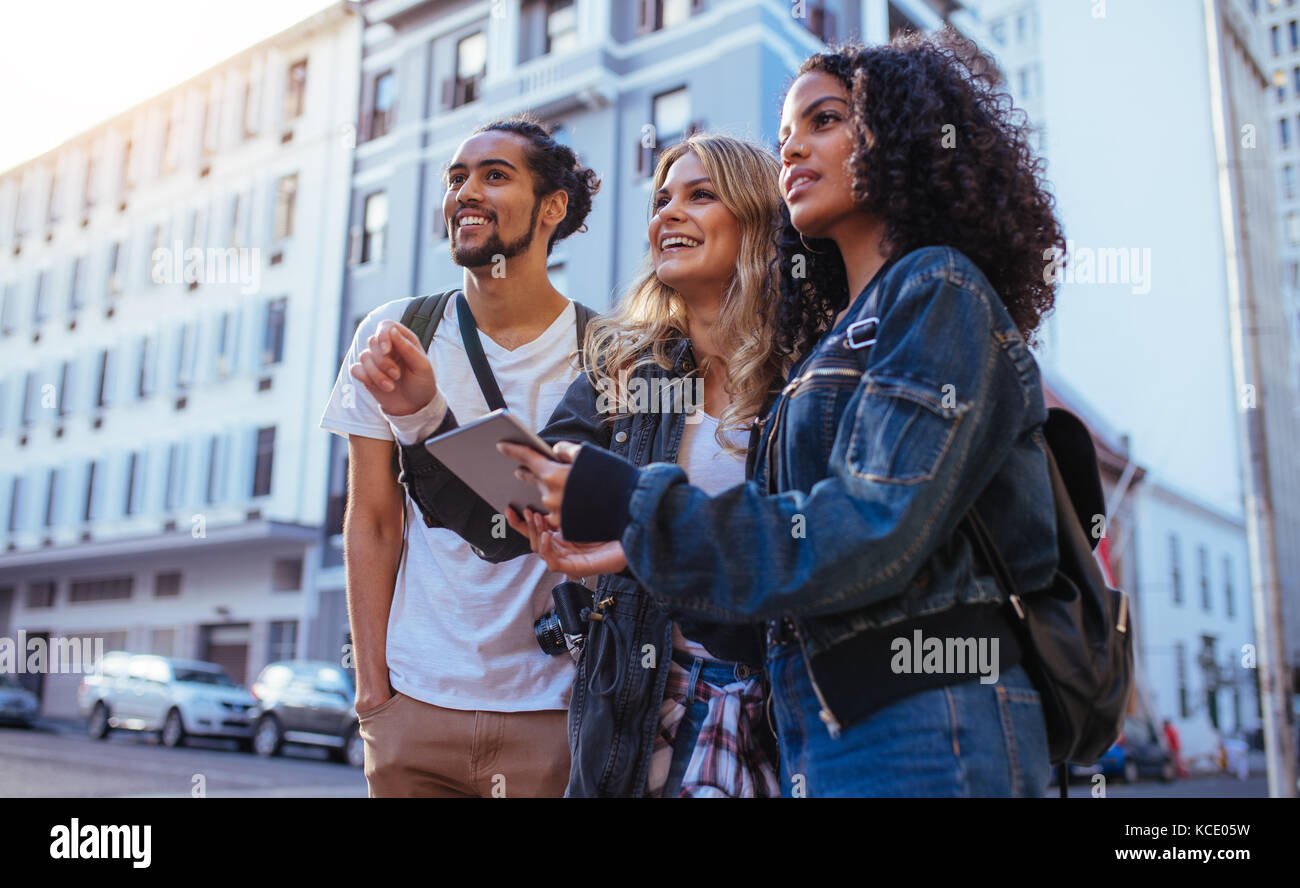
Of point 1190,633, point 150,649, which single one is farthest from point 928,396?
point 1190,633

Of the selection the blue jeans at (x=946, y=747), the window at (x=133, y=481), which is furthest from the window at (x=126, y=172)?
the blue jeans at (x=946, y=747)

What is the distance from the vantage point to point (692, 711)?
2.19 metres

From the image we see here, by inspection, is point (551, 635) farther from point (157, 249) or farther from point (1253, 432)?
point (157, 249)

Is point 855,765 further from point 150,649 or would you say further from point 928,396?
point 150,649

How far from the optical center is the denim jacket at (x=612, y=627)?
83.8 inches

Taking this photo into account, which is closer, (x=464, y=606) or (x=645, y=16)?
(x=464, y=606)

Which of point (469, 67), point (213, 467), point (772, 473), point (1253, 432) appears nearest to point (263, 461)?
point (213, 467)

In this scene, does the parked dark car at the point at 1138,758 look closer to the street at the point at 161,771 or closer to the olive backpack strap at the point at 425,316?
the street at the point at 161,771

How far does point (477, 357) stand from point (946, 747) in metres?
1.75

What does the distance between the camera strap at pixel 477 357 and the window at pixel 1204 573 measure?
126ft

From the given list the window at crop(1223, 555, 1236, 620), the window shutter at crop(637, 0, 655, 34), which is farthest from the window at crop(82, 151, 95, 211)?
the window at crop(1223, 555, 1236, 620)

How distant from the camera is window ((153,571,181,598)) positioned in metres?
26.1

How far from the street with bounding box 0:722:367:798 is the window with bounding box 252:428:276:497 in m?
6.70

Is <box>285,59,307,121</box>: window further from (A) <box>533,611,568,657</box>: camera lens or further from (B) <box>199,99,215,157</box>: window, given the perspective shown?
(A) <box>533,611,568,657</box>: camera lens
